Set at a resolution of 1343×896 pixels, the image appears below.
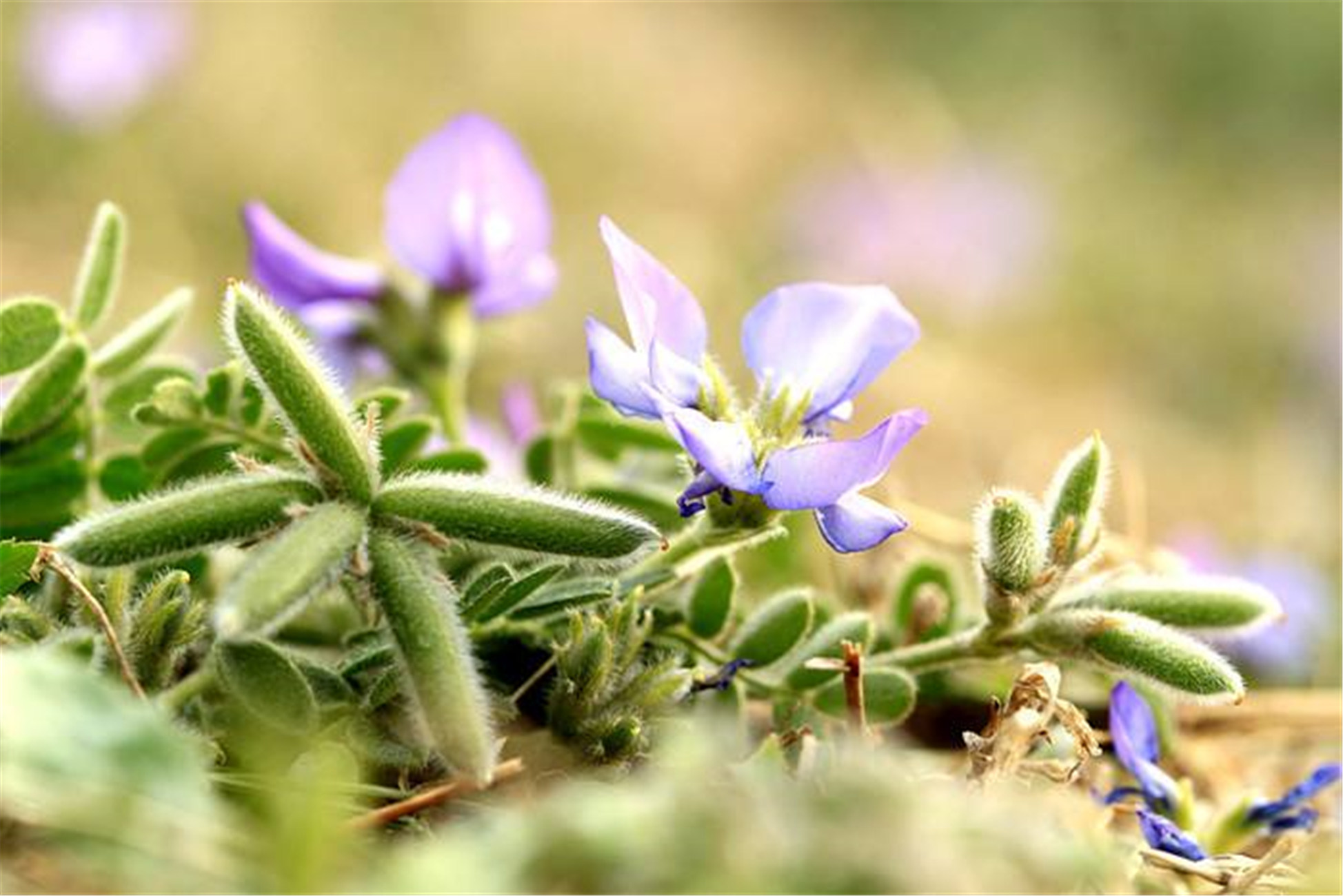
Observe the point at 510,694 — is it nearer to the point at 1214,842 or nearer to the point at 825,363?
the point at 825,363

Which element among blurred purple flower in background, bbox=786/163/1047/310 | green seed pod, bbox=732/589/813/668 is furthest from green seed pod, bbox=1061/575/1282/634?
blurred purple flower in background, bbox=786/163/1047/310

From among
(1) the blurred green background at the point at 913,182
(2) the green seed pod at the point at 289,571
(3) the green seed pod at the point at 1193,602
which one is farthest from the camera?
(1) the blurred green background at the point at 913,182

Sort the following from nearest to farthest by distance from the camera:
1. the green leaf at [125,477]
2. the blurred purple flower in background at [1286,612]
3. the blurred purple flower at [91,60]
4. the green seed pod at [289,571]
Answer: the green seed pod at [289,571] < the green leaf at [125,477] < the blurred purple flower in background at [1286,612] < the blurred purple flower at [91,60]

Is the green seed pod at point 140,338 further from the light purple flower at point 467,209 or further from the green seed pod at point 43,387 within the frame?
the light purple flower at point 467,209

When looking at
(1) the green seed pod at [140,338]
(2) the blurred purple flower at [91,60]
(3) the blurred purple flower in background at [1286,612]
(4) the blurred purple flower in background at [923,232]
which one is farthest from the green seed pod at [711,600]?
(2) the blurred purple flower at [91,60]

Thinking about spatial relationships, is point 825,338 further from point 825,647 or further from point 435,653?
point 435,653

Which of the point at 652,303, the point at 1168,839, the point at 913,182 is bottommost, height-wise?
the point at 1168,839

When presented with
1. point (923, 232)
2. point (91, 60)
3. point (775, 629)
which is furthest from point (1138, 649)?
point (91, 60)

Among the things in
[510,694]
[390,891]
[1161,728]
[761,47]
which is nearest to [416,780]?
[510,694]
